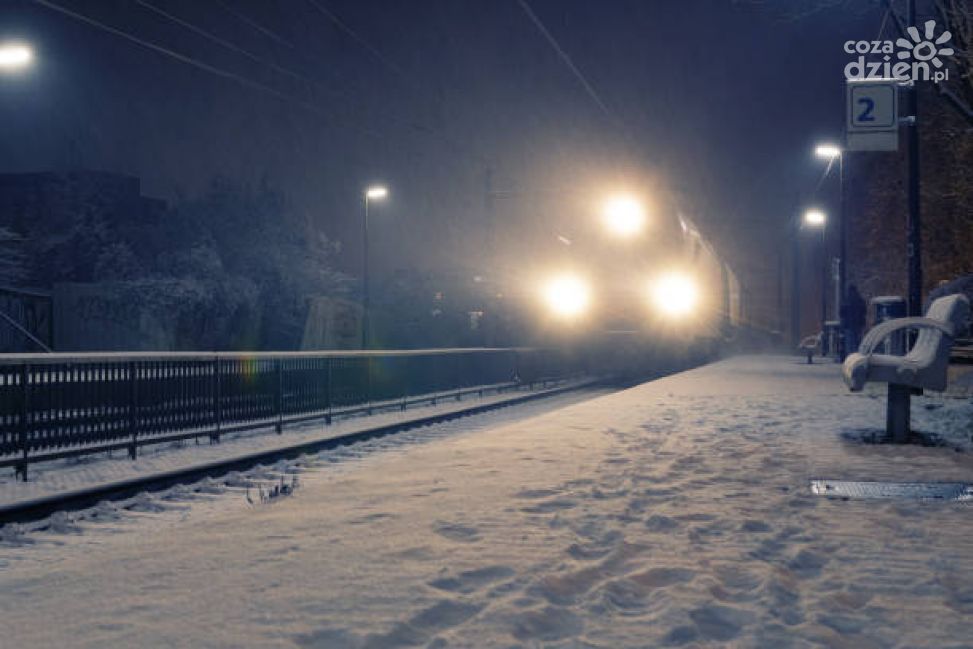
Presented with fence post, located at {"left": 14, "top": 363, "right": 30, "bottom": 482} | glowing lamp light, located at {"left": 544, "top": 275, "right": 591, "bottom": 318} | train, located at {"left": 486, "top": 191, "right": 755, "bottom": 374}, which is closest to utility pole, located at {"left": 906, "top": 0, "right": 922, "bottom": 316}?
train, located at {"left": 486, "top": 191, "right": 755, "bottom": 374}

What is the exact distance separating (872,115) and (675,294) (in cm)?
1404

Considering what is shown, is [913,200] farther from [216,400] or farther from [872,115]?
[216,400]

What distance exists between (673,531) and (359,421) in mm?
11264

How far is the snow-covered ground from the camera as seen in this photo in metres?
3.59

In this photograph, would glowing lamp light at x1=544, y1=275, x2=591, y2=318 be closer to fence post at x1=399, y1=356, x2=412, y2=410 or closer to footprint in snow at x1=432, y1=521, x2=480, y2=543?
fence post at x1=399, y1=356, x2=412, y2=410

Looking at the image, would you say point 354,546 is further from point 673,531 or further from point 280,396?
point 280,396

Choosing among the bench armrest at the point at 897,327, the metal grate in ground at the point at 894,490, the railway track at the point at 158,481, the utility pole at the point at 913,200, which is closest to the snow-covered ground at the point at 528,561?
the metal grate in ground at the point at 894,490

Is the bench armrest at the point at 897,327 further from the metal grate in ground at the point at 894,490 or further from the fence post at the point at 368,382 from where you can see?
the fence post at the point at 368,382

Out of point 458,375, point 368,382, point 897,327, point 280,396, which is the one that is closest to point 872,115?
point 897,327

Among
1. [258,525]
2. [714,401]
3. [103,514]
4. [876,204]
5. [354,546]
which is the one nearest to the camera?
[354,546]

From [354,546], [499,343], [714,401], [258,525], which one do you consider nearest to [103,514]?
[258,525]

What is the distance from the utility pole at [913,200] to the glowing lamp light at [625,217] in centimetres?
833

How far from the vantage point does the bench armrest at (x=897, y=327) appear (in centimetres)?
870

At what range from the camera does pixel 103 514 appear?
730 cm
